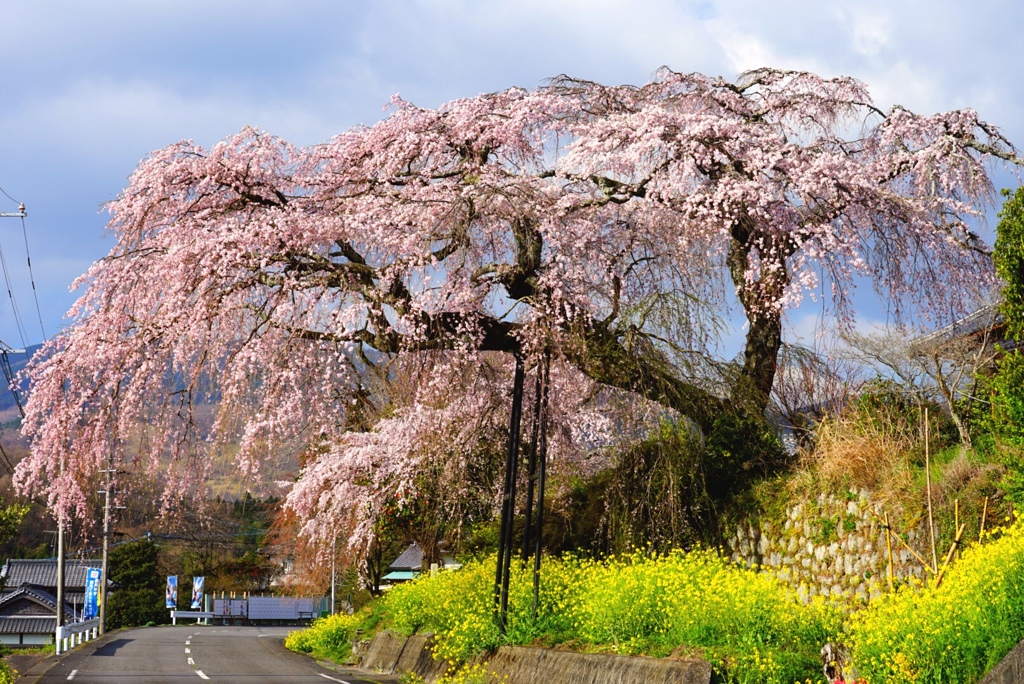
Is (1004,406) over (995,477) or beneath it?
over

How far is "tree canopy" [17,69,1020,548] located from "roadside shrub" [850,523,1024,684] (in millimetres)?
6945

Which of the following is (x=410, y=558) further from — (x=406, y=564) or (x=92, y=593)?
(x=92, y=593)

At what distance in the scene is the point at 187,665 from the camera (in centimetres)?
2322

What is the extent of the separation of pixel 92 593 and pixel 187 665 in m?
21.0

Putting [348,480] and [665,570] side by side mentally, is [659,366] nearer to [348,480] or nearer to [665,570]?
[665,570]

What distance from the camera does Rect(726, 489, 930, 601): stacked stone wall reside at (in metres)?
11.6

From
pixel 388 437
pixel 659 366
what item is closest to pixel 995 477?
pixel 659 366

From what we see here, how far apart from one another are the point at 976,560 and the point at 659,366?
25.9 feet

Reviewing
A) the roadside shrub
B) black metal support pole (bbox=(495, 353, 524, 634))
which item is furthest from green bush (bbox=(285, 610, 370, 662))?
the roadside shrub

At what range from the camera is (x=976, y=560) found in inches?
301

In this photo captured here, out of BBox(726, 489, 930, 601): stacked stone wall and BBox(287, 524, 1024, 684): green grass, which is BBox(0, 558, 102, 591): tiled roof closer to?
BBox(287, 524, 1024, 684): green grass

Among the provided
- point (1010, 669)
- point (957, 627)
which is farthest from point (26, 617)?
point (1010, 669)

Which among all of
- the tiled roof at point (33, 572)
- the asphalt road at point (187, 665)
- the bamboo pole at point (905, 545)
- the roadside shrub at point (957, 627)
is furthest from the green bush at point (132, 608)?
the roadside shrub at point (957, 627)

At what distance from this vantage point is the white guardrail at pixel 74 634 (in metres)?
29.1
